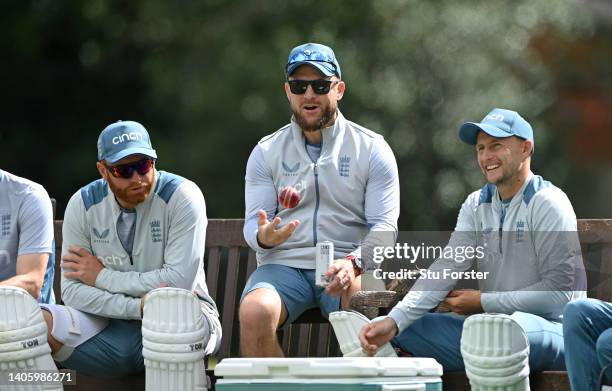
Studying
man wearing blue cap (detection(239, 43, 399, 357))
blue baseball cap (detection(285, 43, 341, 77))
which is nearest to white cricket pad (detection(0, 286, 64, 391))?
man wearing blue cap (detection(239, 43, 399, 357))

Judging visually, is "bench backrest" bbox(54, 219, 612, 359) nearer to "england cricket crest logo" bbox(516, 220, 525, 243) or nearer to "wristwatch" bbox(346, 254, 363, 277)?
"wristwatch" bbox(346, 254, 363, 277)

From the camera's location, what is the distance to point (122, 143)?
5.04 meters

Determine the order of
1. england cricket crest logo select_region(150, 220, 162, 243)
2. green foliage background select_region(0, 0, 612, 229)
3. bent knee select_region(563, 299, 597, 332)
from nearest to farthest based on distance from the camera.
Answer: bent knee select_region(563, 299, 597, 332)
england cricket crest logo select_region(150, 220, 162, 243)
green foliage background select_region(0, 0, 612, 229)

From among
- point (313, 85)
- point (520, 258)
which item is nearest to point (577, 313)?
point (520, 258)

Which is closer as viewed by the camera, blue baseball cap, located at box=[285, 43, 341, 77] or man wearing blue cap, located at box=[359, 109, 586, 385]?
man wearing blue cap, located at box=[359, 109, 586, 385]

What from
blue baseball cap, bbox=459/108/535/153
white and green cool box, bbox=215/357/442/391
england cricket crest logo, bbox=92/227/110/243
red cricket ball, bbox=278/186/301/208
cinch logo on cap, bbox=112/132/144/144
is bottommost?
white and green cool box, bbox=215/357/442/391

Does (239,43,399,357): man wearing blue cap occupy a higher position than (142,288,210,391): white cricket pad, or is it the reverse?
(239,43,399,357): man wearing blue cap

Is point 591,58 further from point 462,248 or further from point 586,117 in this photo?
point 462,248

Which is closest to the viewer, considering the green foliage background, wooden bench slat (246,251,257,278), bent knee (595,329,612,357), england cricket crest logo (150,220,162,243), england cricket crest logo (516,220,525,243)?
bent knee (595,329,612,357)

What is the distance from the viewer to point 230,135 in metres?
11.7

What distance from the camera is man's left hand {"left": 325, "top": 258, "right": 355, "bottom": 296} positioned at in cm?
489

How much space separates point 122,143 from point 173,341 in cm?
77

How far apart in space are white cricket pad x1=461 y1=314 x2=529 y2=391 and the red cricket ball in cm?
97

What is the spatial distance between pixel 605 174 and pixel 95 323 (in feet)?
25.4
